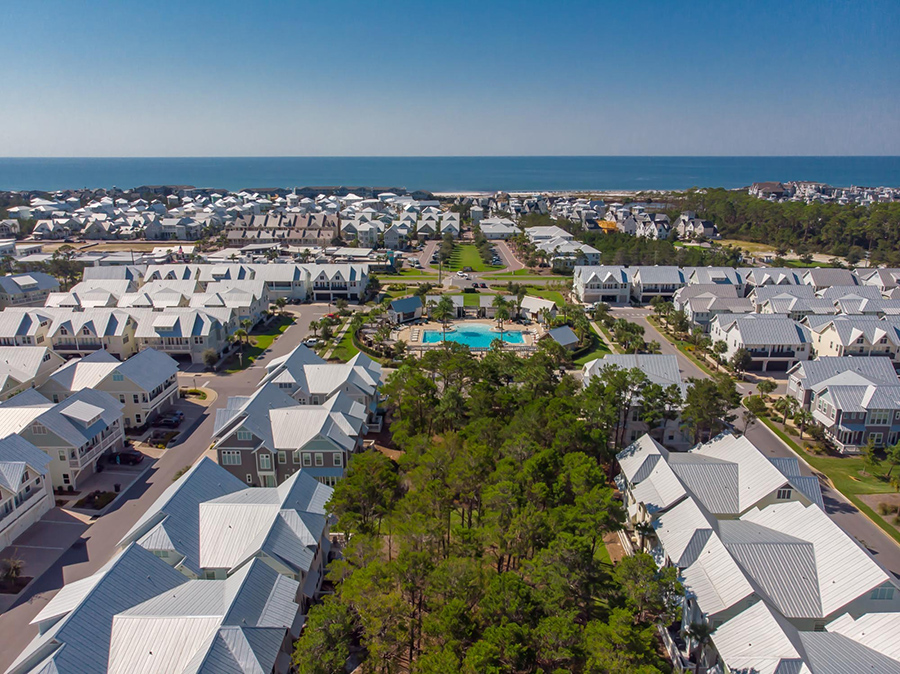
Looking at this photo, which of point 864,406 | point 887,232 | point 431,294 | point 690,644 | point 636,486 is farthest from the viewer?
point 887,232

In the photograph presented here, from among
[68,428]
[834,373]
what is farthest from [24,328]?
[834,373]

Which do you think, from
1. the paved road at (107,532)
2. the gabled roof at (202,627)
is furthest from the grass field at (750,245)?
the gabled roof at (202,627)

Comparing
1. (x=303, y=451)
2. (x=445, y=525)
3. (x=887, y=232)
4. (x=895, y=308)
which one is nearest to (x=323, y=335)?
(x=303, y=451)

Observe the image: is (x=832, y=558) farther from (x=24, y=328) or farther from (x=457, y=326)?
(x=24, y=328)

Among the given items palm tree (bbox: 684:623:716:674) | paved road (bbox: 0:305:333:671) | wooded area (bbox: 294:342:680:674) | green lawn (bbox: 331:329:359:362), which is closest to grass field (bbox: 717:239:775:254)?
green lawn (bbox: 331:329:359:362)

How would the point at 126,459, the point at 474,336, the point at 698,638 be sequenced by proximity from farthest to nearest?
the point at 474,336, the point at 126,459, the point at 698,638

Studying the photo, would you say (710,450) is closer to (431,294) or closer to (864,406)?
(864,406)

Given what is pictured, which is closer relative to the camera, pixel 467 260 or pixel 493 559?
pixel 493 559
